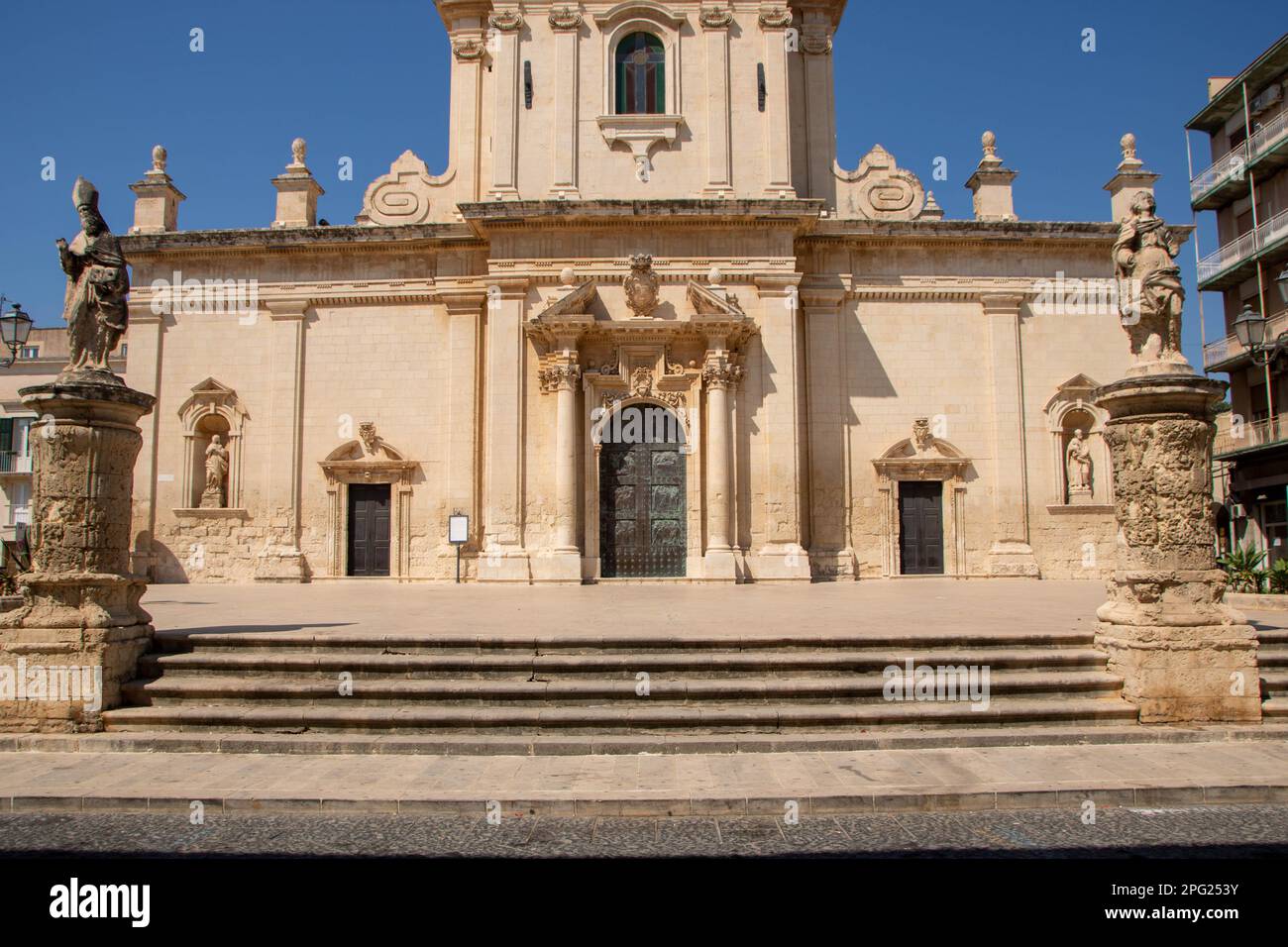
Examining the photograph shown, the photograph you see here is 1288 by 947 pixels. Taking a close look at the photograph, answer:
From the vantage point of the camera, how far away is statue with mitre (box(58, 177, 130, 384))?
27.6ft

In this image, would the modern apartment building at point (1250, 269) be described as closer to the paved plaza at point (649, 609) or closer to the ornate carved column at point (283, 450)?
the paved plaza at point (649, 609)

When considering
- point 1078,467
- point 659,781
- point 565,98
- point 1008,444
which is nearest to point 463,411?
point 565,98

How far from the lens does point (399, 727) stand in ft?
24.2

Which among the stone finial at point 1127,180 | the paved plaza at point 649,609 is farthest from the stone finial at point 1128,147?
the paved plaza at point 649,609

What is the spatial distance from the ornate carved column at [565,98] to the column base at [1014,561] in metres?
13.4

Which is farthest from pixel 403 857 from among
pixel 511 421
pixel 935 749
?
pixel 511 421

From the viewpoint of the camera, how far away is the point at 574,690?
7.71 m

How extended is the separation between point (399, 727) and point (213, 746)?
4.97 ft

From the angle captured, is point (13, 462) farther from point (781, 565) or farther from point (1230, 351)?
point (1230, 351)

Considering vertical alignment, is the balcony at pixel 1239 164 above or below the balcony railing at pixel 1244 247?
above

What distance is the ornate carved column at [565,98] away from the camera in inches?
823

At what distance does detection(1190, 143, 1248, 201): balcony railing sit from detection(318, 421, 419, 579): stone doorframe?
2994cm

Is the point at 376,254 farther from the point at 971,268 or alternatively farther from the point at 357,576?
the point at 971,268

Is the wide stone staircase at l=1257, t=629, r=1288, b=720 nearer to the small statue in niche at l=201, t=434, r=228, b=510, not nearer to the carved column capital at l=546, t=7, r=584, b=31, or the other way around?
the carved column capital at l=546, t=7, r=584, b=31
